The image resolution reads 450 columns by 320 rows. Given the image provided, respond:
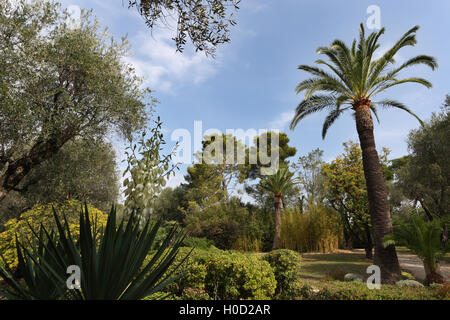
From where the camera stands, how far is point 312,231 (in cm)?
1959

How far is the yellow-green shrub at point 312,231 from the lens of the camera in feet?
62.7

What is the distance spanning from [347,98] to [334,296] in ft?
27.7

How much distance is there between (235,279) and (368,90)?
31.3 feet

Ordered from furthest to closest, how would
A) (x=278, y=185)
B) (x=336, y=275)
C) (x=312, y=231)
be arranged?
1. (x=278, y=185)
2. (x=312, y=231)
3. (x=336, y=275)

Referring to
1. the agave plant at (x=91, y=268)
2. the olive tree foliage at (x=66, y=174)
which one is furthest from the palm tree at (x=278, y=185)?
the agave plant at (x=91, y=268)

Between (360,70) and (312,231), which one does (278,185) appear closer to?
(312,231)

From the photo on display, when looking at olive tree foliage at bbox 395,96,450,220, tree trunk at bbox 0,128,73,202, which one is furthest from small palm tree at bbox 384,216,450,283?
tree trunk at bbox 0,128,73,202

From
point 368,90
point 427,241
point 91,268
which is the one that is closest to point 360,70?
point 368,90

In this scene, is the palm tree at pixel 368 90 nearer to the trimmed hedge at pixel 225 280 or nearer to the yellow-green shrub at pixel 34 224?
the trimmed hedge at pixel 225 280

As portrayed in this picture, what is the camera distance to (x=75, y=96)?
9727 mm

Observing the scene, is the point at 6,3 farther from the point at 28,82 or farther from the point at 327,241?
the point at 327,241

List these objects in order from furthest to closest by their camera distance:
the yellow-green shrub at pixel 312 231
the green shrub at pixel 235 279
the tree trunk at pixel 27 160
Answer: the yellow-green shrub at pixel 312 231 < the tree trunk at pixel 27 160 < the green shrub at pixel 235 279

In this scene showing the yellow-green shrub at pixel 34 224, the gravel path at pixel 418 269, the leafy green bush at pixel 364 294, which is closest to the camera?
the leafy green bush at pixel 364 294

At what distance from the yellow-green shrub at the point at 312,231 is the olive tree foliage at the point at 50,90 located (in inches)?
559
